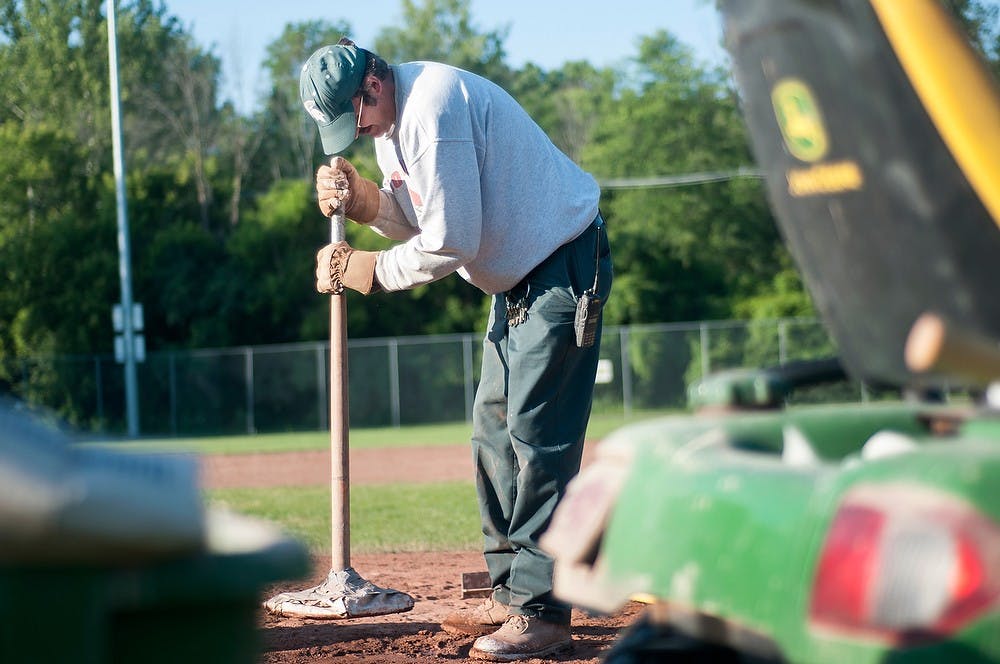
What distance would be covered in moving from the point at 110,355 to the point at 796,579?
31.5m

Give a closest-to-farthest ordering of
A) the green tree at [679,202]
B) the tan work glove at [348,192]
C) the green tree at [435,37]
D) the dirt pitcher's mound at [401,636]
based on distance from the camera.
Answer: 1. the dirt pitcher's mound at [401,636]
2. the tan work glove at [348,192]
3. the green tree at [679,202]
4. the green tree at [435,37]

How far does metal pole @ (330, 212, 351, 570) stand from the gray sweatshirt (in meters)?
0.86

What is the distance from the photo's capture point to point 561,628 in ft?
14.2

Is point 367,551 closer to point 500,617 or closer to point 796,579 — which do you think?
point 500,617

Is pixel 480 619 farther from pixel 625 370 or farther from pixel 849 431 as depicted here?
pixel 625 370

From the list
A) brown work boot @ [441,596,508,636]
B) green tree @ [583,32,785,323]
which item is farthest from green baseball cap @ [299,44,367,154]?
green tree @ [583,32,785,323]

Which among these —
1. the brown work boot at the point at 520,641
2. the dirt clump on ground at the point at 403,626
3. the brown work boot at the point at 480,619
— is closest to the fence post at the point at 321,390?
the dirt clump on ground at the point at 403,626

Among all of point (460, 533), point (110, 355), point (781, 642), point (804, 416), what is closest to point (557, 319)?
point (804, 416)

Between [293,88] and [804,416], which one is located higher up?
[293,88]

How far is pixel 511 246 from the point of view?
4340 millimetres

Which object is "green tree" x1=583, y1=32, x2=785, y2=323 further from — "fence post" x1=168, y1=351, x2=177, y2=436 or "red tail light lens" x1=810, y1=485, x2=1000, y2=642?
"red tail light lens" x1=810, y1=485, x2=1000, y2=642

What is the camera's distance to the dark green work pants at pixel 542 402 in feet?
14.1

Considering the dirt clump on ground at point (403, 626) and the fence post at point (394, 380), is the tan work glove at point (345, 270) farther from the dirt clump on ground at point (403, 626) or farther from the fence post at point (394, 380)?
the fence post at point (394, 380)

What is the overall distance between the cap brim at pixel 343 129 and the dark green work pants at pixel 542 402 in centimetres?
77
